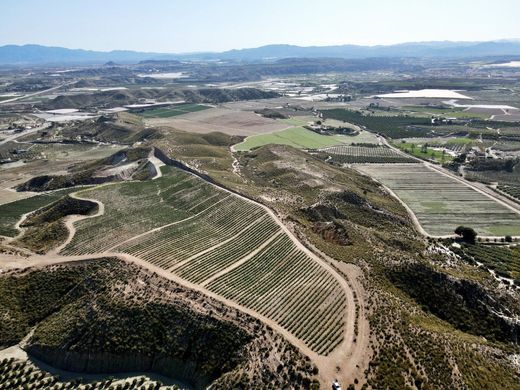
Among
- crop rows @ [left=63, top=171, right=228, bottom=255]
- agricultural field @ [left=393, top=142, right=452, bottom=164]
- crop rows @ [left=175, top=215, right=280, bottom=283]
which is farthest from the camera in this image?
agricultural field @ [left=393, top=142, right=452, bottom=164]

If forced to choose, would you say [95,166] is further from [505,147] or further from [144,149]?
[505,147]

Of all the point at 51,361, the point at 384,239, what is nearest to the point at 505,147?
the point at 384,239

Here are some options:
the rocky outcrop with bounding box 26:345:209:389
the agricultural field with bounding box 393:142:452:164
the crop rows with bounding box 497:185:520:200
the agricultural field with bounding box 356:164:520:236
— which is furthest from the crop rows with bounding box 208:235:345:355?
the agricultural field with bounding box 393:142:452:164

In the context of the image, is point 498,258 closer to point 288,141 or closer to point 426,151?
point 426,151

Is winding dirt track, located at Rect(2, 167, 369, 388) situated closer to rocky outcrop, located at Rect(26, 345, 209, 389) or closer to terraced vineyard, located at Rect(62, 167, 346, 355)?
terraced vineyard, located at Rect(62, 167, 346, 355)

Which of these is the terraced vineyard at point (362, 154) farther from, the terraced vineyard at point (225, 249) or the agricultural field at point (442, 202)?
the terraced vineyard at point (225, 249)
